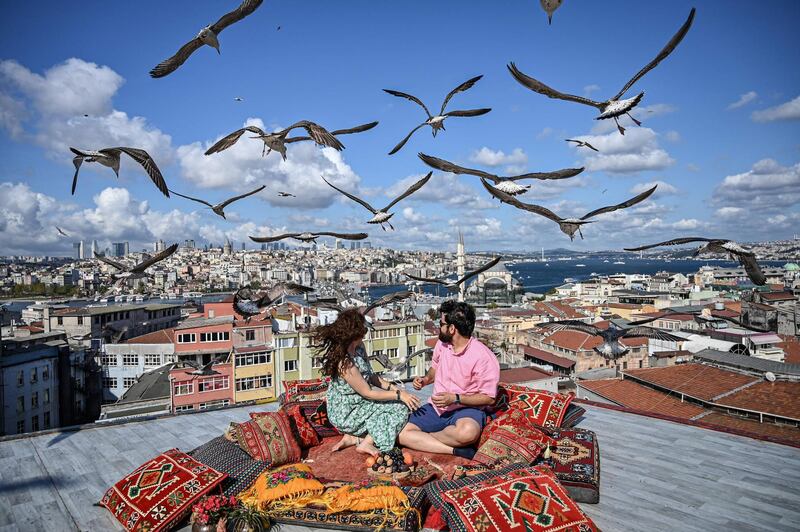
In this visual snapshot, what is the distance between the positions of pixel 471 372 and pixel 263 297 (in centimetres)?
326

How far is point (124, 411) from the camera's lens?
18.3 meters

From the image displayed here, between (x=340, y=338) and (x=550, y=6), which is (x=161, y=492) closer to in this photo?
(x=340, y=338)

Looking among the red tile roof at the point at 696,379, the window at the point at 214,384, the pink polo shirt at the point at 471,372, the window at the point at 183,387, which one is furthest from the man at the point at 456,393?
the window at the point at 214,384

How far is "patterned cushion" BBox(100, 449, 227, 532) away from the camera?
3070 mm

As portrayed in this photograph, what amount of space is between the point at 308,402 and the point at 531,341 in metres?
35.3

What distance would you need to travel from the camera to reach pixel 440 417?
13.8 ft

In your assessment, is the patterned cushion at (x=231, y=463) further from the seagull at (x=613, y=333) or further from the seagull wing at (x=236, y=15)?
the seagull wing at (x=236, y=15)

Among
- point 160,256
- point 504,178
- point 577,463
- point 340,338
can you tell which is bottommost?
point 577,463

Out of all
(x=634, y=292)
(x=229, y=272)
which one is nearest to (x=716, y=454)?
(x=634, y=292)

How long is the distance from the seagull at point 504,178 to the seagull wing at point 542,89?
690mm

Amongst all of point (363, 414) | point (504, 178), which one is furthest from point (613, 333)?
point (363, 414)

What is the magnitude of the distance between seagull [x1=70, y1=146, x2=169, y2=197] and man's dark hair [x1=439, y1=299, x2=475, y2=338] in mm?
2754

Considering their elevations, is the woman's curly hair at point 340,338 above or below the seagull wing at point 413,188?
below

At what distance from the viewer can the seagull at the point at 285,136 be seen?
5.12 m
